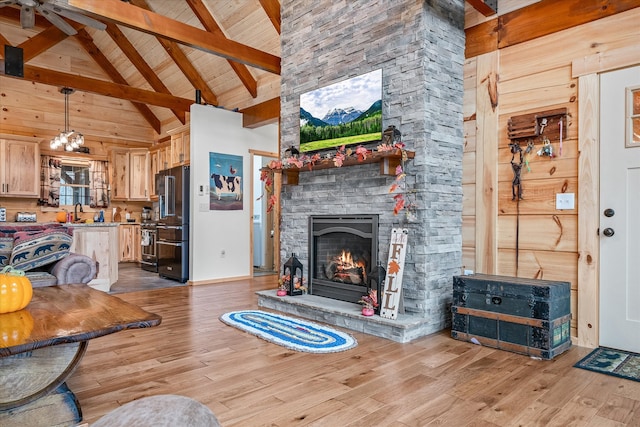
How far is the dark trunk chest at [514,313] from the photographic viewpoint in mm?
2859

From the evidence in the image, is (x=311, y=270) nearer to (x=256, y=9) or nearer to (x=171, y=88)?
(x=256, y=9)

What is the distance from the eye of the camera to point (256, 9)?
5.60 metres

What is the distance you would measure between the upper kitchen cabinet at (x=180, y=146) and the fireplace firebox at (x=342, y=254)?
3.27m

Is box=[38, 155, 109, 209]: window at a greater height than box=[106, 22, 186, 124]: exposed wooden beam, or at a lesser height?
lesser

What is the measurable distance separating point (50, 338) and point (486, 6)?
3.80 m

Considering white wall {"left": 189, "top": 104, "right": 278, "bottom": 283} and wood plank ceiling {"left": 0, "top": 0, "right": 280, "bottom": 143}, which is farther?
white wall {"left": 189, "top": 104, "right": 278, "bottom": 283}

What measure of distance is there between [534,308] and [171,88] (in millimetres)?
7476

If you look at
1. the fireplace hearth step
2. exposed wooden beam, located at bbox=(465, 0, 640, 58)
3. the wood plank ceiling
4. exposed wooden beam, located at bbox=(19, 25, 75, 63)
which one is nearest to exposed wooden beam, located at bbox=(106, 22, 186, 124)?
the wood plank ceiling

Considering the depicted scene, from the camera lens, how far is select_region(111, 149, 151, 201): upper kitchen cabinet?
8898mm

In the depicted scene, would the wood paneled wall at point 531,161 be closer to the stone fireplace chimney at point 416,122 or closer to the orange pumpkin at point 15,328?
the stone fireplace chimney at point 416,122

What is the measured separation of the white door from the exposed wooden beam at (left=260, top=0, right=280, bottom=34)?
370 centimetres

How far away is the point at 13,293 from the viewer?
1.94 meters

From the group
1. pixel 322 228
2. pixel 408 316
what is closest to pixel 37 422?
pixel 408 316

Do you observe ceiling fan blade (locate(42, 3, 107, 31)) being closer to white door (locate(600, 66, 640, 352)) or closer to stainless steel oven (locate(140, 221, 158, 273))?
stainless steel oven (locate(140, 221, 158, 273))
